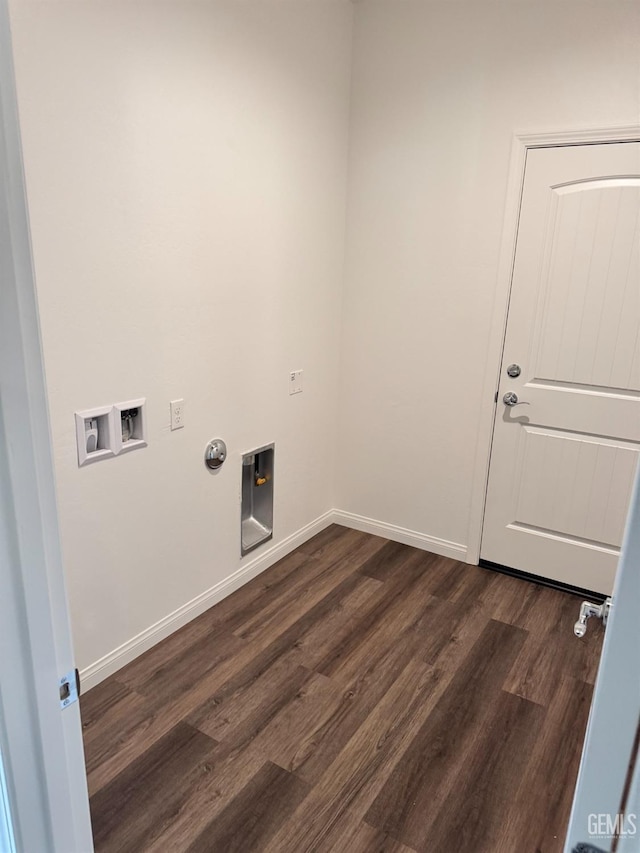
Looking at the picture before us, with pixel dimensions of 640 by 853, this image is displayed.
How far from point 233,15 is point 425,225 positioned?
1.31 meters

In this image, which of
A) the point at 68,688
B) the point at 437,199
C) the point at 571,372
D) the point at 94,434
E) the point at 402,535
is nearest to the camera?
the point at 68,688

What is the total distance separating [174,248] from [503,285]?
162 centimetres

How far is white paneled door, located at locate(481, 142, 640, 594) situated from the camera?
2.54 metres

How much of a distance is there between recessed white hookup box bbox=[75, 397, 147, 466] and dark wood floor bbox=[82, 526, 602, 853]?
92cm

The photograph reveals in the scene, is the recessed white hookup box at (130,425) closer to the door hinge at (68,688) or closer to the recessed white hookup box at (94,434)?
the recessed white hookup box at (94,434)

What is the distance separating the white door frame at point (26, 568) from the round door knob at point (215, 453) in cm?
168

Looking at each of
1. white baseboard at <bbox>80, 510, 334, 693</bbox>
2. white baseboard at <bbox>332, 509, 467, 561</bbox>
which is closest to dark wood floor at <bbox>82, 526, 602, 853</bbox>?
white baseboard at <bbox>80, 510, 334, 693</bbox>

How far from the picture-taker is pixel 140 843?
1.60m

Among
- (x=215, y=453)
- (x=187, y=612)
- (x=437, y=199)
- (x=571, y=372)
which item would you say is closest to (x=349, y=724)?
(x=187, y=612)

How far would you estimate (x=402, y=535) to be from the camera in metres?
3.43

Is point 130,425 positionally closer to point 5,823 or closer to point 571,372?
point 5,823

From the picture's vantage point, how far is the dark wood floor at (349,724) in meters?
1.67

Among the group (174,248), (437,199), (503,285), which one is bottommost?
(503,285)

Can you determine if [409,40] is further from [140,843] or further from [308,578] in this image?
[140,843]
